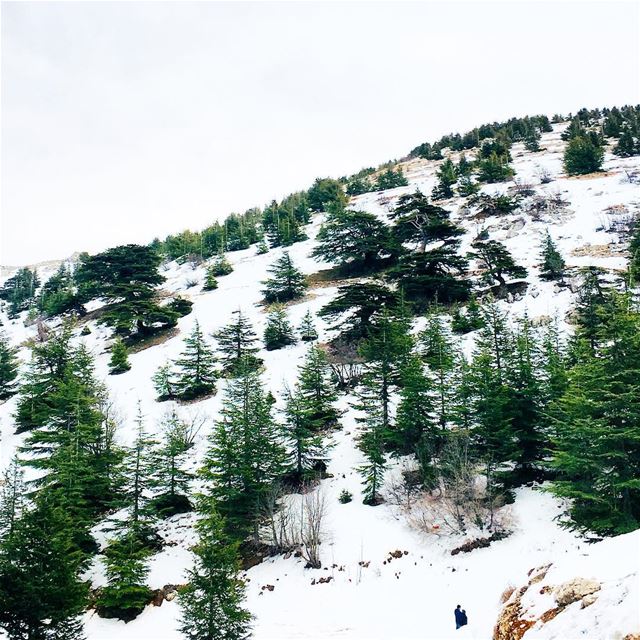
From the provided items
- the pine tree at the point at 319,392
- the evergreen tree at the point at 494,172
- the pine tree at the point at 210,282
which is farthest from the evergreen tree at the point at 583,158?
the pine tree at the point at 319,392

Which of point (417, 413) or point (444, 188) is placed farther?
point (444, 188)

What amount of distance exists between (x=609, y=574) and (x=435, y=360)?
22.3 meters

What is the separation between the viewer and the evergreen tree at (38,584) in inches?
560

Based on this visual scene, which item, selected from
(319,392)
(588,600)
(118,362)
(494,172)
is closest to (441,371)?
(319,392)

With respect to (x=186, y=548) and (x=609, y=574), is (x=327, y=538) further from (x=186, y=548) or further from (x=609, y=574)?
(x=609, y=574)

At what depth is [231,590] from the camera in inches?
580

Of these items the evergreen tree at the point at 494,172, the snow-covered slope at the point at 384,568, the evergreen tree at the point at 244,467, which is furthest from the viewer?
the evergreen tree at the point at 494,172

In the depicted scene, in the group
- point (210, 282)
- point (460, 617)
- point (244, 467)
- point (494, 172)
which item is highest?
point (494, 172)

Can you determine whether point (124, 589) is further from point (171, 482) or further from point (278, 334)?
point (278, 334)

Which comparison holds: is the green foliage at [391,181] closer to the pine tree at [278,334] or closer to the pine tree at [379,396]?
the pine tree at [278,334]

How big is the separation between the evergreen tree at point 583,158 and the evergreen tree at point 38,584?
82657 mm

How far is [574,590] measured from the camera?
6.49 m

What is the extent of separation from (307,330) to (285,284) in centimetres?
1140

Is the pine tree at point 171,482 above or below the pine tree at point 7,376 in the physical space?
below
